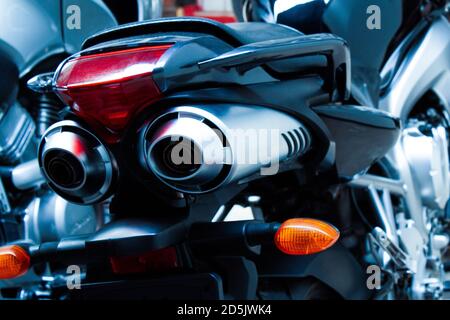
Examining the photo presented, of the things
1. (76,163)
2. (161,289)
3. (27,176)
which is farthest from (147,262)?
(27,176)

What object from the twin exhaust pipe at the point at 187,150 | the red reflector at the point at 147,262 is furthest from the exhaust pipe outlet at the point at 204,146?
the red reflector at the point at 147,262

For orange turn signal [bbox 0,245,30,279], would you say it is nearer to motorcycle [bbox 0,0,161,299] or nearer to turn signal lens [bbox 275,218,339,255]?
turn signal lens [bbox 275,218,339,255]

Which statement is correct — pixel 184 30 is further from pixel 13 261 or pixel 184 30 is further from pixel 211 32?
pixel 13 261

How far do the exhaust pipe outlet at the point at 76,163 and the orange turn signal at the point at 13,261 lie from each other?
11 centimetres

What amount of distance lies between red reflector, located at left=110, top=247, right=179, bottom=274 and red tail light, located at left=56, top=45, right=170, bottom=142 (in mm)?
173

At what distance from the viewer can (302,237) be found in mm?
824

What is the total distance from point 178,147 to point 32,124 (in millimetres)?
888

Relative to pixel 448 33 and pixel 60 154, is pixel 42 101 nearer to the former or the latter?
pixel 60 154

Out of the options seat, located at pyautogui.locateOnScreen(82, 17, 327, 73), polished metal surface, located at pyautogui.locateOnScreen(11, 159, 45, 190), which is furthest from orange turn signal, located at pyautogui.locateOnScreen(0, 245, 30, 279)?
polished metal surface, located at pyautogui.locateOnScreen(11, 159, 45, 190)

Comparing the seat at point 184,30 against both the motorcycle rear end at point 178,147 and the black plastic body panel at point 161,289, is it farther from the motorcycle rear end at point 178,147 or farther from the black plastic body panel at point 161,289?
the black plastic body panel at point 161,289

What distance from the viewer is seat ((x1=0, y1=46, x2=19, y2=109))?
1.44m
